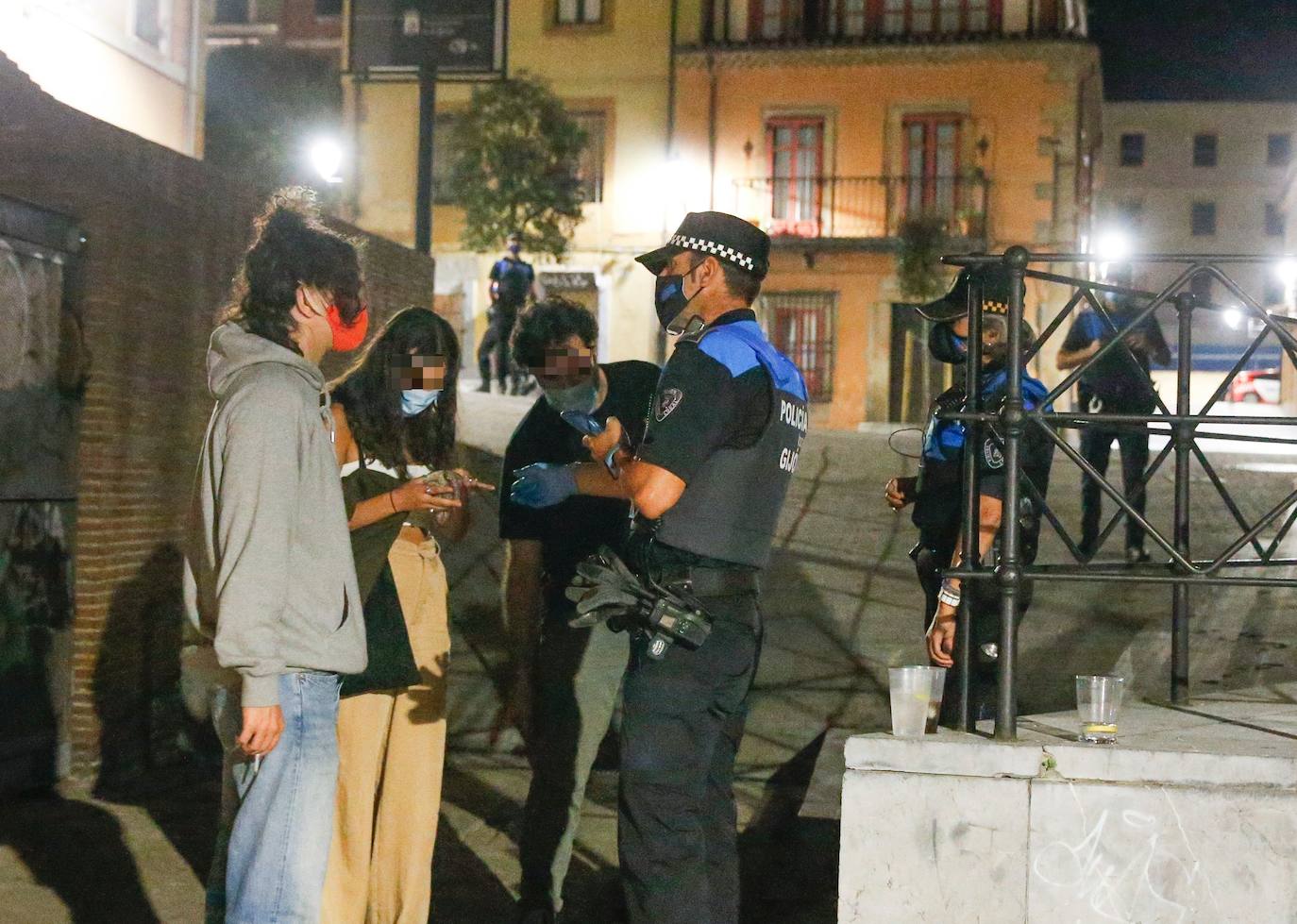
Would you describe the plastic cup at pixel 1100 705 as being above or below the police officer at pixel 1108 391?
below

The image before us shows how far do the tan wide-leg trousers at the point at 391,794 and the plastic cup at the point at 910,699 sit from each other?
144 cm

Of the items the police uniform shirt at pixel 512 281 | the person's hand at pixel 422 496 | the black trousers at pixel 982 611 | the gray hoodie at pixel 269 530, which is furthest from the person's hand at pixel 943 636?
the police uniform shirt at pixel 512 281

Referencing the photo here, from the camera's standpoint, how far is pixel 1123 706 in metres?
4.66

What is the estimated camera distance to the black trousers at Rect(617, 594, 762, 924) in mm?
3613

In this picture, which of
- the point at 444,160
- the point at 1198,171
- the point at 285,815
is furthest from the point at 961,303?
the point at 1198,171

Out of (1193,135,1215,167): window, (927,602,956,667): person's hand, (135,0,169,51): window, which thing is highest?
(1193,135,1215,167): window

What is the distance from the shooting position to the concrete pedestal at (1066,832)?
358 cm

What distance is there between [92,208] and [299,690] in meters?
3.89

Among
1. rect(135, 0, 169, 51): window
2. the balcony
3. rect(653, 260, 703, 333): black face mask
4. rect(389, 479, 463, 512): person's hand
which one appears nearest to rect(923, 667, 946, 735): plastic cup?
rect(653, 260, 703, 333): black face mask

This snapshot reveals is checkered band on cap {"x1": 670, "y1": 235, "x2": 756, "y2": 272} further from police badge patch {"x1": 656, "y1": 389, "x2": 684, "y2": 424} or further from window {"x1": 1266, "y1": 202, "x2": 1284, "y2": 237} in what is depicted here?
window {"x1": 1266, "y1": 202, "x2": 1284, "y2": 237}

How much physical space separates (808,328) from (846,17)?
5.99 meters

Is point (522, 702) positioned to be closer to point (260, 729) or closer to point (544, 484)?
point (544, 484)

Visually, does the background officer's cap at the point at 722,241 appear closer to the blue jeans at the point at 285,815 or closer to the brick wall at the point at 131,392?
the blue jeans at the point at 285,815

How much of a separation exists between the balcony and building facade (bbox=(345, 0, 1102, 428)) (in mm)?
39
